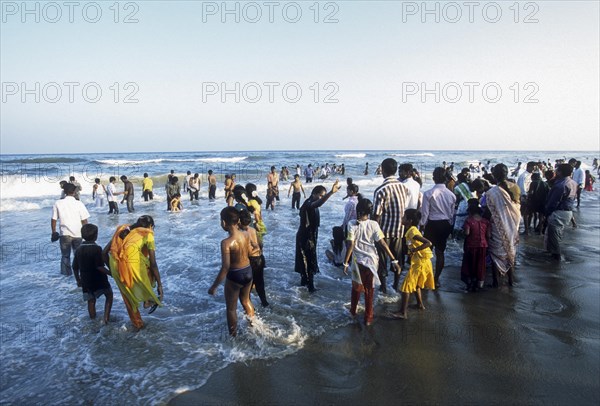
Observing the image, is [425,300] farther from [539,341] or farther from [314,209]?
[314,209]

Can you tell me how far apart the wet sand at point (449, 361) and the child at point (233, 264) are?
792mm

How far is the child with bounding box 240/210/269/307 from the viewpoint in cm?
495

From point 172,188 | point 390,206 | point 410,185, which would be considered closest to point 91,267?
point 390,206

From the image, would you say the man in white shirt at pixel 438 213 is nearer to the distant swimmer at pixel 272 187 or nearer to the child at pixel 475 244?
the child at pixel 475 244

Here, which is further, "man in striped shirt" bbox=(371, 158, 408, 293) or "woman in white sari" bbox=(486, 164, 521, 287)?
"woman in white sari" bbox=(486, 164, 521, 287)

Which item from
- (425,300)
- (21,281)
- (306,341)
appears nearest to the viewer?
(306,341)

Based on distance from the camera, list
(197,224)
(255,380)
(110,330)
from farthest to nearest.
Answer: (197,224), (110,330), (255,380)

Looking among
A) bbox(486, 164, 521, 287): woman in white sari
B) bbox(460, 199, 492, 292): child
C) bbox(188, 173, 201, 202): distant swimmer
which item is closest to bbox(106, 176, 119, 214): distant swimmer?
bbox(188, 173, 201, 202): distant swimmer

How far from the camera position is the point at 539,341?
428cm

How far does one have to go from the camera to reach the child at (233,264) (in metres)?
4.36

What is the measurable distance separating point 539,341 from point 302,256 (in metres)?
3.52

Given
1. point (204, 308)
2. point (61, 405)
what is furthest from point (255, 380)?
point (204, 308)

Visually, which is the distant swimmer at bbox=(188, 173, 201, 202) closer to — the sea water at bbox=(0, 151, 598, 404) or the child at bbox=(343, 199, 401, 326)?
the sea water at bbox=(0, 151, 598, 404)

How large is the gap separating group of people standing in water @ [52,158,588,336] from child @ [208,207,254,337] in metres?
0.01
